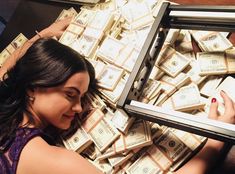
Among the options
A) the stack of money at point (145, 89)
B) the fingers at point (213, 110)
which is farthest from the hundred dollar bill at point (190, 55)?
the fingers at point (213, 110)

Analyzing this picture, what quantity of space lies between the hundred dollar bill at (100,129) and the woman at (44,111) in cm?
9

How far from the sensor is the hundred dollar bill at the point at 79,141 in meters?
1.56

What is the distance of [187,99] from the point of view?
1479mm

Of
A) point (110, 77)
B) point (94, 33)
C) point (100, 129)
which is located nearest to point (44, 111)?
point (100, 129)

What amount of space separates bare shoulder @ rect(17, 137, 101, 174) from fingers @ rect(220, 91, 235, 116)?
58 cm

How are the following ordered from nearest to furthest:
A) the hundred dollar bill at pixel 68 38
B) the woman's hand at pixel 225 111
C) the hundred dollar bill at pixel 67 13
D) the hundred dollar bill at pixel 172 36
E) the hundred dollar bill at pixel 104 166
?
the woman's hand at pixel 225 111, the hundred dollar bill at pixel 104 166, the hundred dollar bill at pixel 172 36, the hundred dollar bill at pixel 68 38, the hundred dollar bill at pixel 67 13

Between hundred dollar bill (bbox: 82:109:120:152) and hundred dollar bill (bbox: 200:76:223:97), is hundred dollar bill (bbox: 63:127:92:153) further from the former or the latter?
hundred dollar bill (bbox: 200:76:223:97)

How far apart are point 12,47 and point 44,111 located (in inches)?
38.4

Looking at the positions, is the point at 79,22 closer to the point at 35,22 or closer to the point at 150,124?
the point at 35,22

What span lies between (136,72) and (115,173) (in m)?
0.47

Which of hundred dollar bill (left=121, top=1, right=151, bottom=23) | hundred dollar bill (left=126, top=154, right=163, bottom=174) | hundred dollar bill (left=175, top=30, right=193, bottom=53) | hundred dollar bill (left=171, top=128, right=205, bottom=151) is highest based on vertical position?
hundred dollar bill (left=121, top=1, right=151, bottom=23)

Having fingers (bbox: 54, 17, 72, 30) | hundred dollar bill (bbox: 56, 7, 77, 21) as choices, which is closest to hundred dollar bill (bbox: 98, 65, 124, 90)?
fingers (bbox: 54, 17, 72, 30)

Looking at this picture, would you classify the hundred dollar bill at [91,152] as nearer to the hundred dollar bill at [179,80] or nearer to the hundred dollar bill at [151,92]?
the hundred dollar bill at [151,92]

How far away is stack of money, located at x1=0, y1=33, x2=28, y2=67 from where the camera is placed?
7.35 ft
